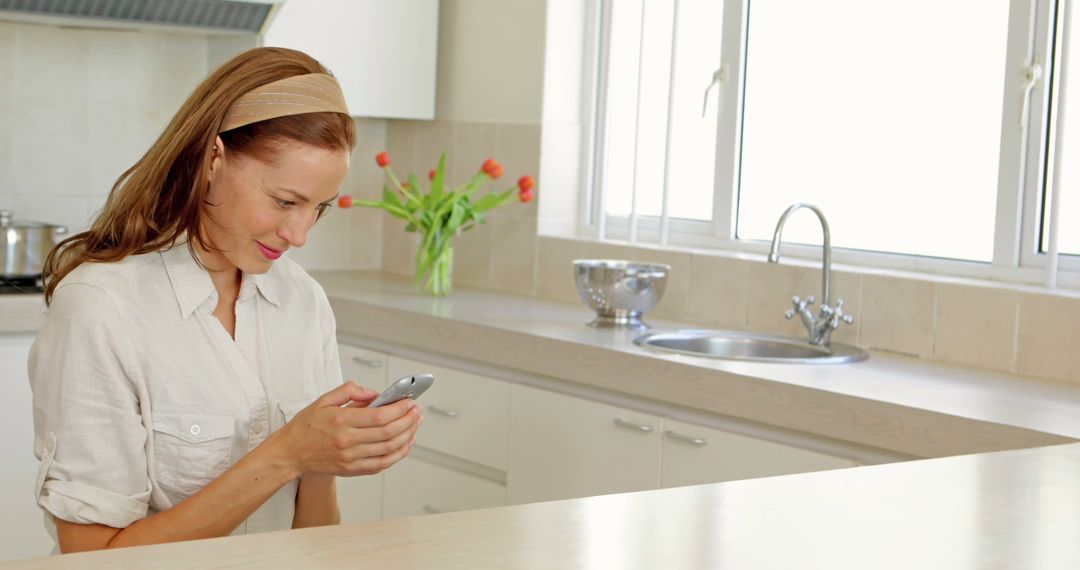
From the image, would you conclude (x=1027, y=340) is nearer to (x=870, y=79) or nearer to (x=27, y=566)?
(x=870, y=79)

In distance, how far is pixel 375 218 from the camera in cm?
432

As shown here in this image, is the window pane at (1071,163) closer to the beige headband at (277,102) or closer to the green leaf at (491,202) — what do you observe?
the green leaf at (491,202)

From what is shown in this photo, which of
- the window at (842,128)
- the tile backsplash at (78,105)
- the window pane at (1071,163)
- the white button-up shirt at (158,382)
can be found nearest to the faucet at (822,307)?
the window at (842,128)

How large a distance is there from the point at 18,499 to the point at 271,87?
1.88m

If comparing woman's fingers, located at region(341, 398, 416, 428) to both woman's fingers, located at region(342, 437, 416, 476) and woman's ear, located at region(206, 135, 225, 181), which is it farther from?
woman's ear, located at region(206, 135, 225, 181)

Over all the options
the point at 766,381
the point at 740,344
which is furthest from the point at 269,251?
the point at 740,344

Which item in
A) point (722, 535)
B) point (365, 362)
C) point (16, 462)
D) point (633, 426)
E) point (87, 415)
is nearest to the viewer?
point (722, 535)

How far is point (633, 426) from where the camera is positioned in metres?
2.66

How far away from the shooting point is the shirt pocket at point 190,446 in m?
1.58

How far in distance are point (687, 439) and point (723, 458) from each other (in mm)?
89

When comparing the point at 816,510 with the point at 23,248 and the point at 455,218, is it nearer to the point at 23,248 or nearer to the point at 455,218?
the point at 455,218

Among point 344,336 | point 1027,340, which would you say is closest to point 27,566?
Answer: point 1027,340

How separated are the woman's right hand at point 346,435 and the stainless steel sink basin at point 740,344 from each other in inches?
53.9

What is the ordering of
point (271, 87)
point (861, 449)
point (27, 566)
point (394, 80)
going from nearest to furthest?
1. point (27, 566)
2. point (271, 87)
3. point (861, 449)
4. point (394, 80)
